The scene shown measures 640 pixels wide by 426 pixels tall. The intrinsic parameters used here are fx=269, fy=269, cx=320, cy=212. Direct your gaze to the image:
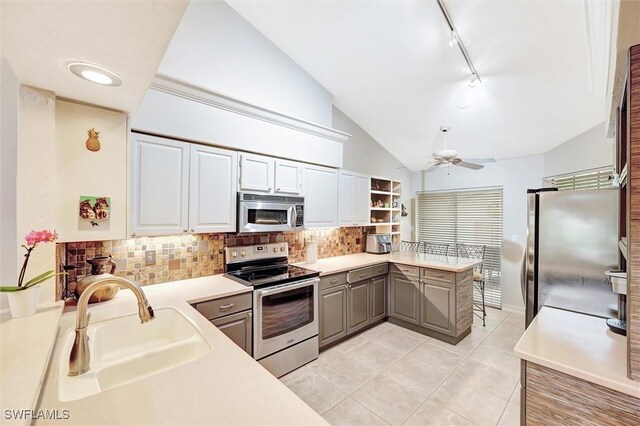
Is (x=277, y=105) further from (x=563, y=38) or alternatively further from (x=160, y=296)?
(x=563, y=38)

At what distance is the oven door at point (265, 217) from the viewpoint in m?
2.58

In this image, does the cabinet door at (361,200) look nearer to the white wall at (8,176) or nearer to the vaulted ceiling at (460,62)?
the vaulted ceiling at (460,62)

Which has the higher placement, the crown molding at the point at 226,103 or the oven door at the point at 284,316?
the crown molding at the point at 226,103

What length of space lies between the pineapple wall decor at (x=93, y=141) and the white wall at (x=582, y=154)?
15.9ft

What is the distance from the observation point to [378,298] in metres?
3.63

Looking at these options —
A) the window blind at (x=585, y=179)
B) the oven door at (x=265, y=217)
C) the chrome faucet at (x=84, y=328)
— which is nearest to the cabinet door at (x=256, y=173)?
the oven door at (x=265, y=217)

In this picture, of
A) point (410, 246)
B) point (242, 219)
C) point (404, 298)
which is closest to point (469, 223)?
point (410, 246)

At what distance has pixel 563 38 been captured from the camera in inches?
86.6

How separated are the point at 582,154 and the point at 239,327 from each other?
14.7 feet

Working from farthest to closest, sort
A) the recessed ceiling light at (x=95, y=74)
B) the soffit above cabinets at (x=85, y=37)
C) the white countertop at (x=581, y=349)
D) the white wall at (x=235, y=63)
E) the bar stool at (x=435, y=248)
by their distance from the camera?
the bar stool at (x=435, y=248), the white wall at (x=235, y=63), the recessed ceiling light at (x=95, y=74), the white countertop at (x=581, y=349), the soffit above cabinets at (x=85, y=37)

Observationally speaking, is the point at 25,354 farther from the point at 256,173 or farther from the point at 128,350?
the point at 256,173

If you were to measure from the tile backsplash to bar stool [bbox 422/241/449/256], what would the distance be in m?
3.12

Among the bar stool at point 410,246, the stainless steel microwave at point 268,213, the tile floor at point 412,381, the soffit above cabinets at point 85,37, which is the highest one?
the soffit above cabinets at point 85,37

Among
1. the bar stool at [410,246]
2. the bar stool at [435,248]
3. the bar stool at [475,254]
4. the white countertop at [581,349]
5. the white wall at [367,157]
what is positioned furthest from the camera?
the bar stool at [410,246]
